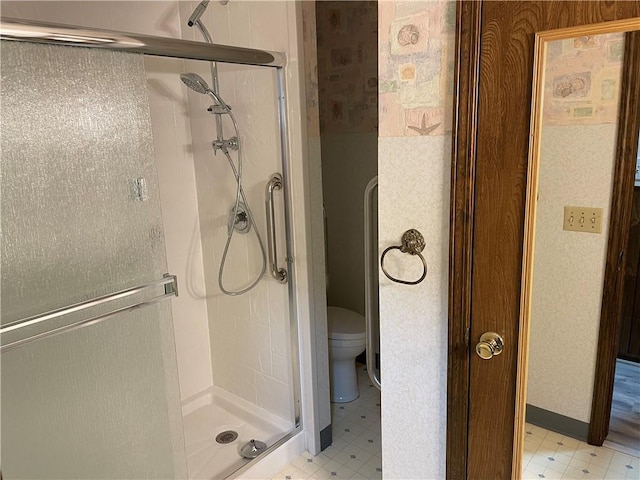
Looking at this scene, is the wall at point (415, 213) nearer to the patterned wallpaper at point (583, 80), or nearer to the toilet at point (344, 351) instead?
the patterned wallpaper at point (583, 80)

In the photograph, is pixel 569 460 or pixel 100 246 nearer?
pixel 569 460

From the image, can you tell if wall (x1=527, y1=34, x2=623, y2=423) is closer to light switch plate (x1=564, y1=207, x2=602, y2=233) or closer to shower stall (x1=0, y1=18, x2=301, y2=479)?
light switch plate (x1=564, y1=207, x2=602, y2=233)

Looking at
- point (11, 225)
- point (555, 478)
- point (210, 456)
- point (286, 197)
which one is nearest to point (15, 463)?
point (11, 225)

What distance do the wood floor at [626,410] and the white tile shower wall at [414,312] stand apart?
419 millimetres

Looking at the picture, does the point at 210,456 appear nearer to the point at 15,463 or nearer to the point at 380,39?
the point at 15,463

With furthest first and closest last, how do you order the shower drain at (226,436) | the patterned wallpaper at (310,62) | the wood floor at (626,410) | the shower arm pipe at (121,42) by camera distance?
1. the shower drain at (226,436)
2. the patterned wallpaper at (310,62)
3. the shower arm pipe at (121,42)
4. the wood floor at (626,410)

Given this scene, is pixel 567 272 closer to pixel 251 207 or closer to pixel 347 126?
pixel 251 207

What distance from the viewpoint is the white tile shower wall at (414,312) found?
50.9 inches

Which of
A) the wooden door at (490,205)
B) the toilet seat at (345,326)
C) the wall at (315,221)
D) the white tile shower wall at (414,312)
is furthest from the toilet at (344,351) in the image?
the wooden door at (490,205)

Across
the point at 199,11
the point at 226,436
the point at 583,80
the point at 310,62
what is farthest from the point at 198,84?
the point at 226,436

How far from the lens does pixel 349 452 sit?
2395 mm

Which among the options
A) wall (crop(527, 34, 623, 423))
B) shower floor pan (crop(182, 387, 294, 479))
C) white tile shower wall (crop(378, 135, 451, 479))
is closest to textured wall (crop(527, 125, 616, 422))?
wall (crop(527, 34, 623, 423))

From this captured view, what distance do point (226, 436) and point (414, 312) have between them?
157 cm

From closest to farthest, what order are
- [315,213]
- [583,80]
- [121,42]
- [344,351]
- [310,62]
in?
1. [583,80]
2. [121,42]
3. [310,62]
4. [315,213]
5. [344,351]
